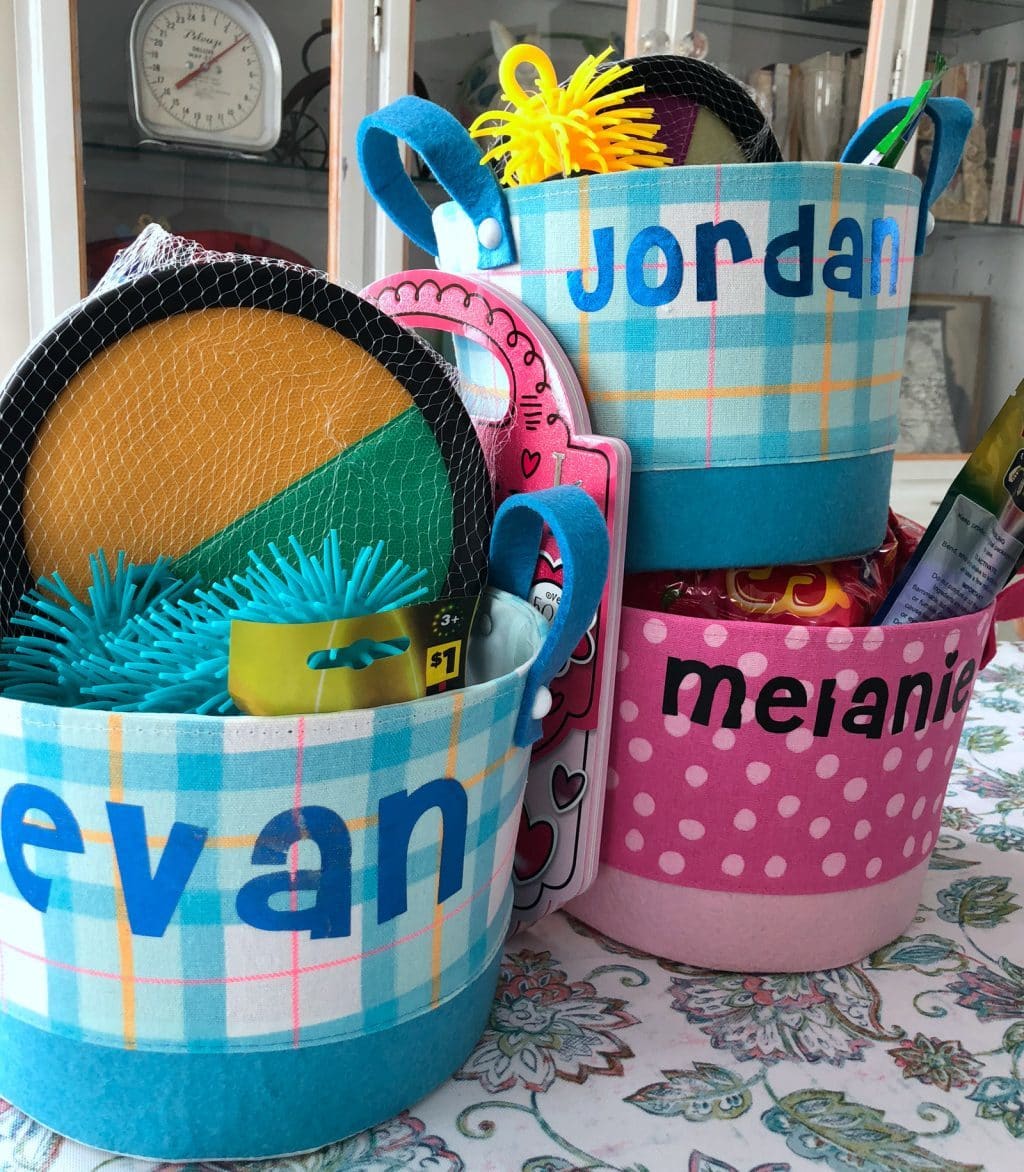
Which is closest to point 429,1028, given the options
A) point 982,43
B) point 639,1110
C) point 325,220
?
point 639,1110

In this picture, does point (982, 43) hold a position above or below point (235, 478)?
above

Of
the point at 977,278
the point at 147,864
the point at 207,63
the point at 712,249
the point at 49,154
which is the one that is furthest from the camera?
the point at 977,278

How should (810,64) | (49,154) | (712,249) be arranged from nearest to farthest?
(712,249) < (49,154) < (810,64)

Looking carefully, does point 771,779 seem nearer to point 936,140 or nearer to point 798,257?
point 798,257

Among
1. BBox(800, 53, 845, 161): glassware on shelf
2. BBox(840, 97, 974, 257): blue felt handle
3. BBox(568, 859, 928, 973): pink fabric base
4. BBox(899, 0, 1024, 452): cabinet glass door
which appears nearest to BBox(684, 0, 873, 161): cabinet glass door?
BBox(800, 53, 845, 161): glassware on shelf

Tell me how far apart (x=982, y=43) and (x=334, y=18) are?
86 centimetres

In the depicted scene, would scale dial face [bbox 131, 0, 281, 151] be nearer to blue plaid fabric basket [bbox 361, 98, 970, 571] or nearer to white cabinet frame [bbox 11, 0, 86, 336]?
white cabinet frame [bbox 11, 0, 86, 336]

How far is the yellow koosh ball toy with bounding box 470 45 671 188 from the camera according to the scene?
41 centimetres

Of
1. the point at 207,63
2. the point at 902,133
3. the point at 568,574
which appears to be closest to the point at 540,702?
the point at 568,574

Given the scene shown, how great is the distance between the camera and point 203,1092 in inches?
12.2

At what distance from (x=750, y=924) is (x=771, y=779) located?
0.06 m

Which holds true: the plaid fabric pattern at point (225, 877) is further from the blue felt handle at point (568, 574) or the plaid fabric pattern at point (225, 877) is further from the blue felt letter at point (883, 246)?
the blue felt letter at point (883, 246)

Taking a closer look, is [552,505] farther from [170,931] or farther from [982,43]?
[982,43]

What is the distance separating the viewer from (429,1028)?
0.34 meters
